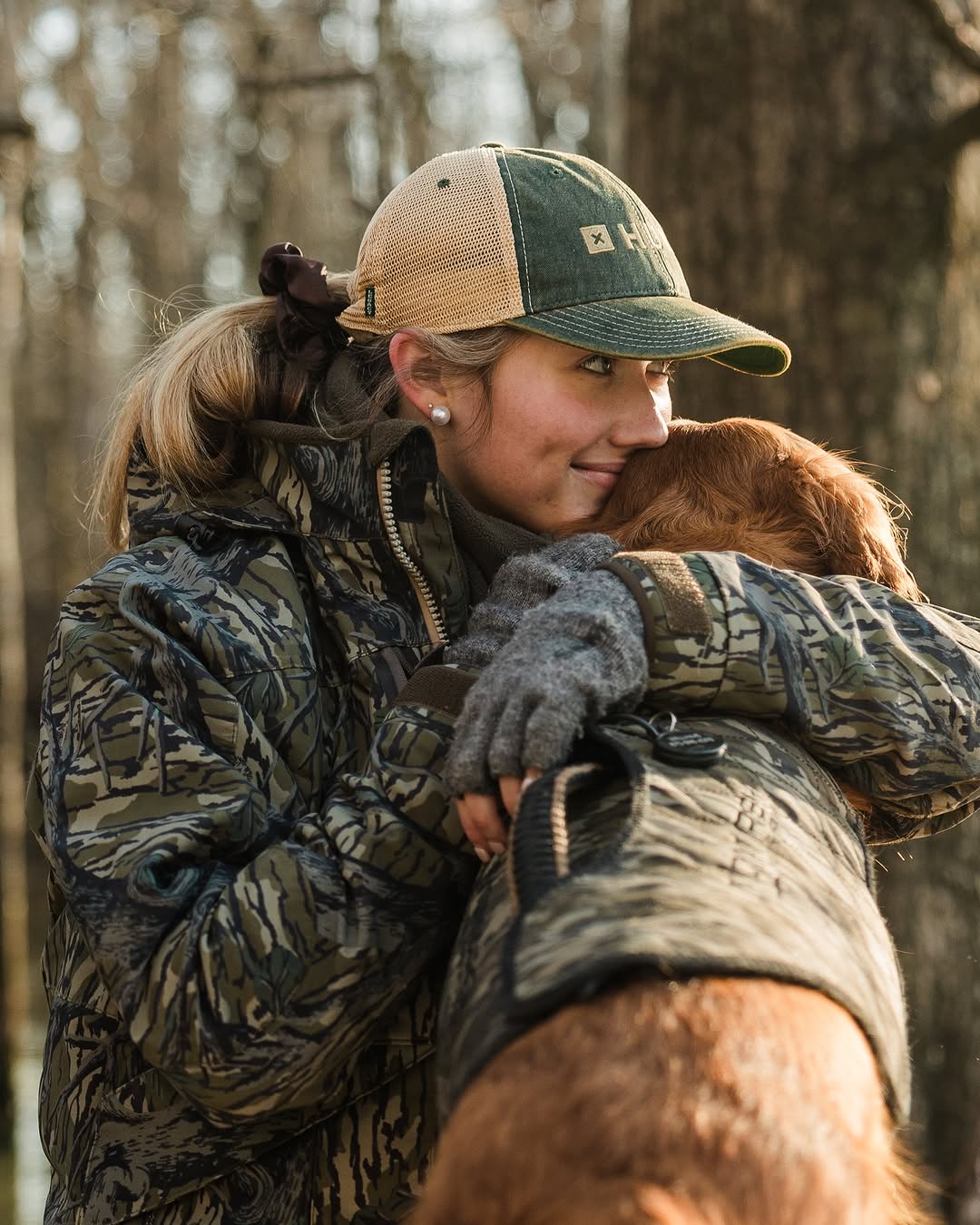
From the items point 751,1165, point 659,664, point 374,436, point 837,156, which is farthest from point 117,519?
point 837,156

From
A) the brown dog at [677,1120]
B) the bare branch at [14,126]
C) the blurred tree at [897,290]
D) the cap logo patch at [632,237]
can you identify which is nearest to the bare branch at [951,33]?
the blurred tree at [897,290]

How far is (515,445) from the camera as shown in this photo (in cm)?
248

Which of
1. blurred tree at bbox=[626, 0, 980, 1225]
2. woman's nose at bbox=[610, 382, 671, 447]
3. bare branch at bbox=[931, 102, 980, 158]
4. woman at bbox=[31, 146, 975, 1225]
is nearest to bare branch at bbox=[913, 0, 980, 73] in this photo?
blurred tree at bbox=[626, 0, 980, 1225]

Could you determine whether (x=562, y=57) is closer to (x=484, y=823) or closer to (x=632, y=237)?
(x=632, y=237)

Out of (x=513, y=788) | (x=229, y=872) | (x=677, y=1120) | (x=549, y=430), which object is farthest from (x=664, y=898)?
(x=549, y=430)

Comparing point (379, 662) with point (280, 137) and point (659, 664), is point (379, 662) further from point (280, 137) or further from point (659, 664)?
point (280, 137)

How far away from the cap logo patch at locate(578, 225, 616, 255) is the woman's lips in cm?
39

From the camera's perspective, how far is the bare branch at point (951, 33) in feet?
12.2

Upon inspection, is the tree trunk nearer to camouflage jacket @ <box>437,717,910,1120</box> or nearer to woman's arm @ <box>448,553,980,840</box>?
woman's arm @ <box>448,553,980,840</box>

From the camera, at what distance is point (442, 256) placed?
246 cm

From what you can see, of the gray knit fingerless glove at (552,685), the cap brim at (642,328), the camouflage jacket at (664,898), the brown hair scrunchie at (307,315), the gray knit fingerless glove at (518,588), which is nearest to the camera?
the camouflage jacket at (664,898)

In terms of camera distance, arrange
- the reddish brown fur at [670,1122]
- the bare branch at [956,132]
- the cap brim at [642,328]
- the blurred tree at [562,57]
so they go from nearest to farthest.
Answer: the reddish brown fur at [670,1122] < the cap brim at [642,328] < the bare branch at [956,132] < the blurred tree at [562,57]

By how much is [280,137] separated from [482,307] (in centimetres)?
1641

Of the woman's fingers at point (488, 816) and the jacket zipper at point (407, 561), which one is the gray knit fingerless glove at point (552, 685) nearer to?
the woman's fingers at point (488, 816)
